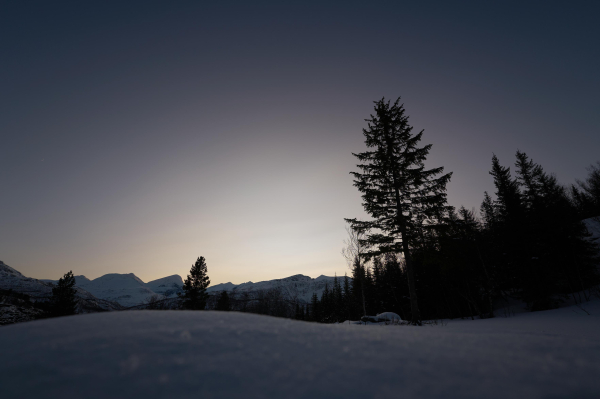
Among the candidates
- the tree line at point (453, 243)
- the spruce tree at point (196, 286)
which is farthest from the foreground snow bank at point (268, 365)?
the spruce tree at point (196, 286)

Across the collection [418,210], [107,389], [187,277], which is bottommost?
[107,389]

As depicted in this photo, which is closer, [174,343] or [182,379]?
[182,379]

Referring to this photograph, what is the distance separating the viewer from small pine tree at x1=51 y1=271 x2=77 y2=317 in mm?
25470

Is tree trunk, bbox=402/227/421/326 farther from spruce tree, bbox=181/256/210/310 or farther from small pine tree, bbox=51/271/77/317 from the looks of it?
small pine tree, bbox=51/271/77/317

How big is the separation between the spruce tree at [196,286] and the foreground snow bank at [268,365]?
3609cm

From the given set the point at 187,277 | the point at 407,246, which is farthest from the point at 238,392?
the point at 187,277

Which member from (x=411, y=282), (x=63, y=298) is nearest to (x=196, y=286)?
(x=63, y=298)

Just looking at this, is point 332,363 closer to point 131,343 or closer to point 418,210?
point 131,343

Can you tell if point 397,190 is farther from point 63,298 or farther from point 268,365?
point 63,298

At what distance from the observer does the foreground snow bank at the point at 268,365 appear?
705mm

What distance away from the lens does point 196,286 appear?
32.8m

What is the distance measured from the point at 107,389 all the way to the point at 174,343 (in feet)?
0.93

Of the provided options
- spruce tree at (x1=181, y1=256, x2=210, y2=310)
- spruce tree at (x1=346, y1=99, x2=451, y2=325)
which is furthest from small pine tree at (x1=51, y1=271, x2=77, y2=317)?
spruce tree at (x1=346, y1=99, x2=451, y2=325)

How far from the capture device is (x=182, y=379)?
2.41ft
